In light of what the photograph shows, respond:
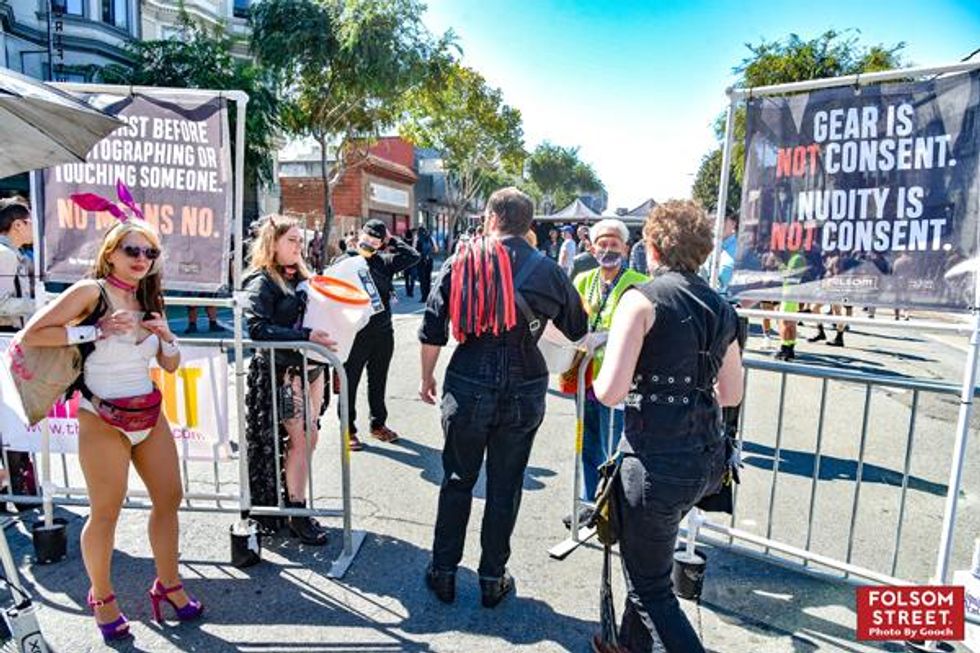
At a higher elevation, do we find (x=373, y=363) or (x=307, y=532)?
(x=373, y=363)

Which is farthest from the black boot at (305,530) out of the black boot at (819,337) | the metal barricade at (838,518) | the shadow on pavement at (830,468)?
the black boot at (819,337)

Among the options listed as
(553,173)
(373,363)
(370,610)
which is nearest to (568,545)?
(370,610)

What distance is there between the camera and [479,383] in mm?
3012

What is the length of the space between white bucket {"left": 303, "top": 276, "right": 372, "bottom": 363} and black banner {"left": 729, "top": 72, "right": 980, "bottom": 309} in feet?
7.25

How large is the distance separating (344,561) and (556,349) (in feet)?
5.71

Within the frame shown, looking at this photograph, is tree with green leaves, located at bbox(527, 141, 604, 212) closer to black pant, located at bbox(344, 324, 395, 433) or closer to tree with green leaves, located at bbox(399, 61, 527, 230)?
tree with green leaves, located at bbox(399, 61, 527, 230)

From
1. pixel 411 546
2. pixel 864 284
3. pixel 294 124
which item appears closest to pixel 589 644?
pixel 411 546

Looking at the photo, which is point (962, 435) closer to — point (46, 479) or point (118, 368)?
point (118, 368)

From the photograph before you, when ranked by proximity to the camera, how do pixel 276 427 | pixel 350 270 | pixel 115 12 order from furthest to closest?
pixel 115 12 → pixel 350 270 → pixel 276 427

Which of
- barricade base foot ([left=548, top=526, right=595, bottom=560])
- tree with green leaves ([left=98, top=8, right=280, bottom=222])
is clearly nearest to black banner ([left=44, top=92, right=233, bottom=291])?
barricade base foot ([left=548, top=526, right=595, bottom=560])

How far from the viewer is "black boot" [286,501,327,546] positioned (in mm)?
3838

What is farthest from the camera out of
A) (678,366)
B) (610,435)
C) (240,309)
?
(610,435)

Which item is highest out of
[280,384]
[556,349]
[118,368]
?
[556,349]

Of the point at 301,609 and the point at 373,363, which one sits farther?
the point at 373,363
